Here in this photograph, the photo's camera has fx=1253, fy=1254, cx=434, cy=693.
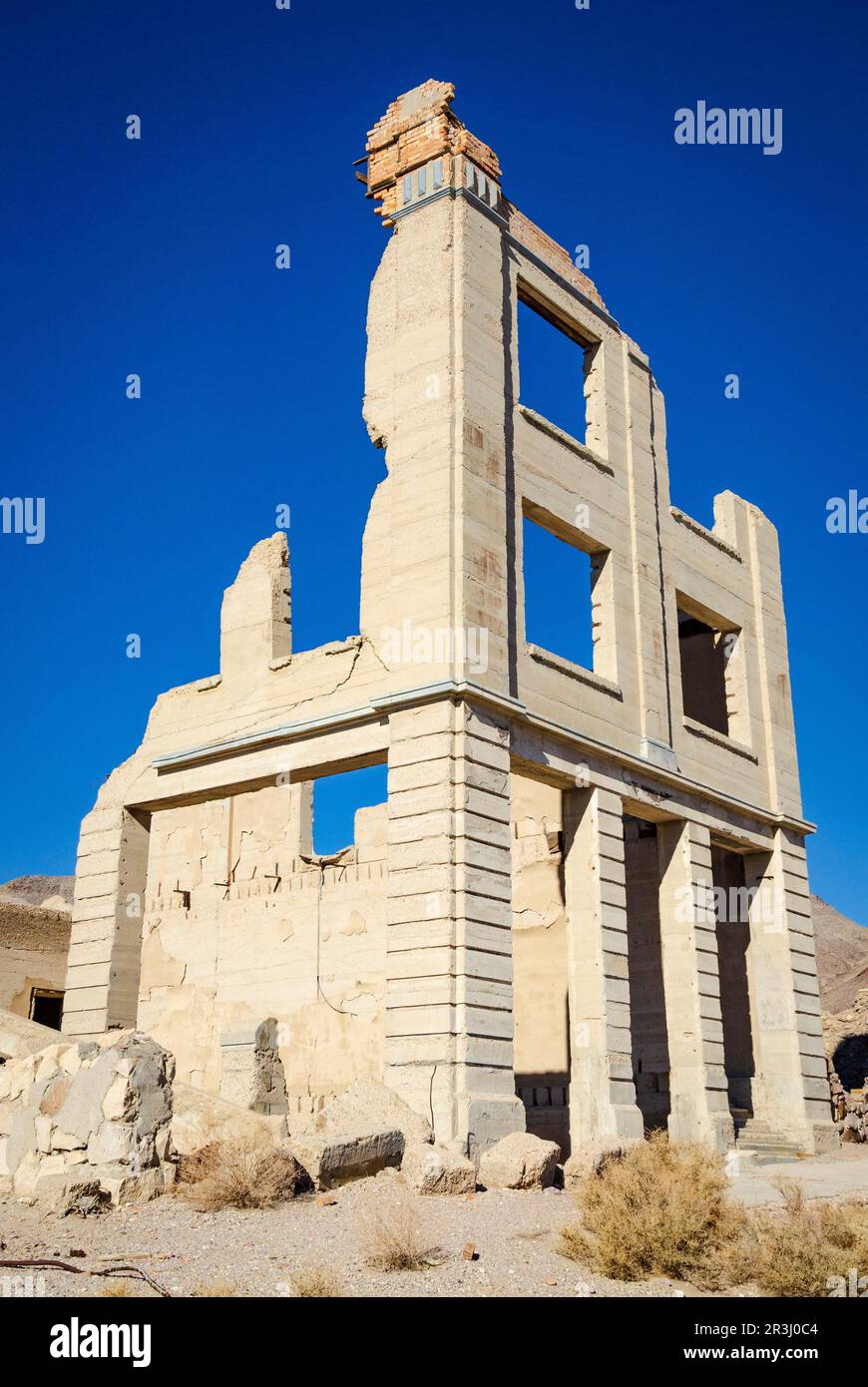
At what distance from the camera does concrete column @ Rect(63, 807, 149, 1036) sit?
53.2 feet

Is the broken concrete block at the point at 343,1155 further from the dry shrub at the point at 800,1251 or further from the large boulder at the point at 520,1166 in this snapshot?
the dry shrub at the point at 800,1251

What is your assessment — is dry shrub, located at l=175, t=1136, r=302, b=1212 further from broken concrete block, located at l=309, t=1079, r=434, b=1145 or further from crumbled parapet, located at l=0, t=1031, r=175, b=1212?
broken concrete block, located at l=309, t=1079, r=434, b=1145

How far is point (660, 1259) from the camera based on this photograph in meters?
7.12

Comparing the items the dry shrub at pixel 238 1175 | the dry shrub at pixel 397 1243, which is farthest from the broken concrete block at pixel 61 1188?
the dry shrub at pixel 397 1243

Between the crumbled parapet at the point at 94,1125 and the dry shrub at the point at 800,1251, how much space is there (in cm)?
434

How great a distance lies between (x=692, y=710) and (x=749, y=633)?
6.29 feet

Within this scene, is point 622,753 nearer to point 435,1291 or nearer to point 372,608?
point 372,608

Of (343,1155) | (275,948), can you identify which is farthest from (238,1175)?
(275,948)

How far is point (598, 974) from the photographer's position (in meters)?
14.7

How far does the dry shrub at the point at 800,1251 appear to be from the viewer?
266 inches

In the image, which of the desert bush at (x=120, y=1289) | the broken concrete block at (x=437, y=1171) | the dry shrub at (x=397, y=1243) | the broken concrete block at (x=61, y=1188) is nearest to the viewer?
the desert bush at (x=120, y=1289)

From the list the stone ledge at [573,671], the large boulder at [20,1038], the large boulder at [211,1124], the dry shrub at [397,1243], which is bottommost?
the dry shrub at [397,1243]
